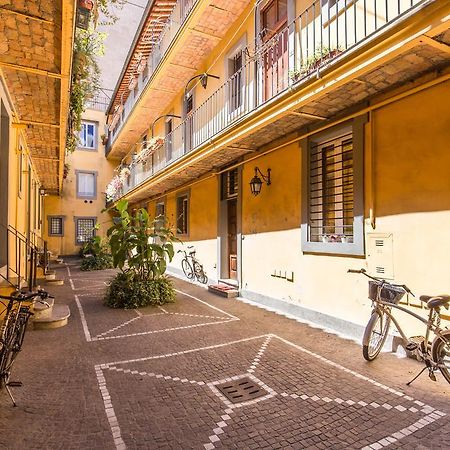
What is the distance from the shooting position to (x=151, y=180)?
13.3 metres

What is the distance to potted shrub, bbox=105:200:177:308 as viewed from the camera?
25.8 feet

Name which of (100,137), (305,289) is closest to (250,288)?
(305,289)

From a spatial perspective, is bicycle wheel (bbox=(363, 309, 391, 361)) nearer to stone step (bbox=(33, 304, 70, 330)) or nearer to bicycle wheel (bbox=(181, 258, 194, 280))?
Answer: stone step (bbox=(33, 304, 70, 330))

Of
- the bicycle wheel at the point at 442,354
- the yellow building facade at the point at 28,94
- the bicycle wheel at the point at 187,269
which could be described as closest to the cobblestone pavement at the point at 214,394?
the bicycle wheel at the point at 442,354

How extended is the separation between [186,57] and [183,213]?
233 inches

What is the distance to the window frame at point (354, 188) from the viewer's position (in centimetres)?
539

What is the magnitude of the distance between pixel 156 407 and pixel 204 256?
8.24 metres

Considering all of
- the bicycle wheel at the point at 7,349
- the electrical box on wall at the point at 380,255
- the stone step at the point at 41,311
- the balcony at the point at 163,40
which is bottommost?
the stone step at the point at 41,311

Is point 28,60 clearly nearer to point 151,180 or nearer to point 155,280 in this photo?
point 155,280

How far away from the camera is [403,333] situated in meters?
4.11

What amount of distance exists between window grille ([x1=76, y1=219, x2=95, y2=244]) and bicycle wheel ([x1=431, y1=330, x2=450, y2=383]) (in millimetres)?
22754

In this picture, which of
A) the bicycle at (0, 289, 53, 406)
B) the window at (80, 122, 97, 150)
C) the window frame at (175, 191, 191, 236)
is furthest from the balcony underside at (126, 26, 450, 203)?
the window at (80, 122, 97, 150)

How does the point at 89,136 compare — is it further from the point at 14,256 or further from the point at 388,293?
the point at 388,293

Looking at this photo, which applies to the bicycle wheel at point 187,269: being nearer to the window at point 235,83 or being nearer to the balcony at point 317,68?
the balcony at point 317,68
